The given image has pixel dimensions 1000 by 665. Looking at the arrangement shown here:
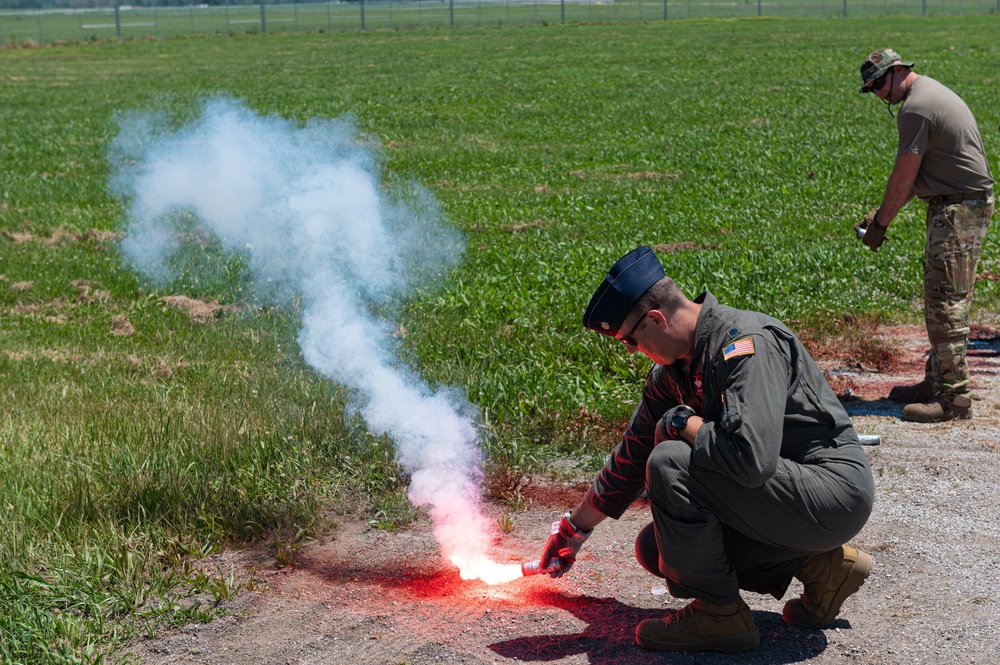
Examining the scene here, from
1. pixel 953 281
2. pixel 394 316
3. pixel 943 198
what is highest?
pixel 943 198

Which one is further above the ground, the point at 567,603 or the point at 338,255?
the point at 338,255

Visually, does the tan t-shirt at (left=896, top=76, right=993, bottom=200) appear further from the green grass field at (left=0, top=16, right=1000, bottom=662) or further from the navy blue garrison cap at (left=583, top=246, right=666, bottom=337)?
the navy blue garrison cap at (left=583, top=246, right=666, bottom=337)

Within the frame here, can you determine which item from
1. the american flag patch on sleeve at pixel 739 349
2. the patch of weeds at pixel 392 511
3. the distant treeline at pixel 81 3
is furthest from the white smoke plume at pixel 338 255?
the distant treeline at pixel 81 3

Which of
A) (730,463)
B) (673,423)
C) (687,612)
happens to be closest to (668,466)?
(673,423)

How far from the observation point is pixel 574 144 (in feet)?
61.0

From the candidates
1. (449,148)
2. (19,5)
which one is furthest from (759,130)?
(19,5)

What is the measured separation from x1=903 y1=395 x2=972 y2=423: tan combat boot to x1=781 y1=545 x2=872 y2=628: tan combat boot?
2691 millimetres

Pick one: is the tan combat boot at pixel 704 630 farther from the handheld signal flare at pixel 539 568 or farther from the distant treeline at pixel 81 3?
the distant treeline at pixel 81 3

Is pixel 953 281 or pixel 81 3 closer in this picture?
pixel 953 281

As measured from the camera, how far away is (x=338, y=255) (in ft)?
25.8

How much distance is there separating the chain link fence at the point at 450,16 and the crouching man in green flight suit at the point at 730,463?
6178cm

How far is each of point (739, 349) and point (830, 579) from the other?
3.40 feet

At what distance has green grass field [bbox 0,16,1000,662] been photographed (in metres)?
4.72

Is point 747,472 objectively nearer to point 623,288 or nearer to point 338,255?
point 623,288
